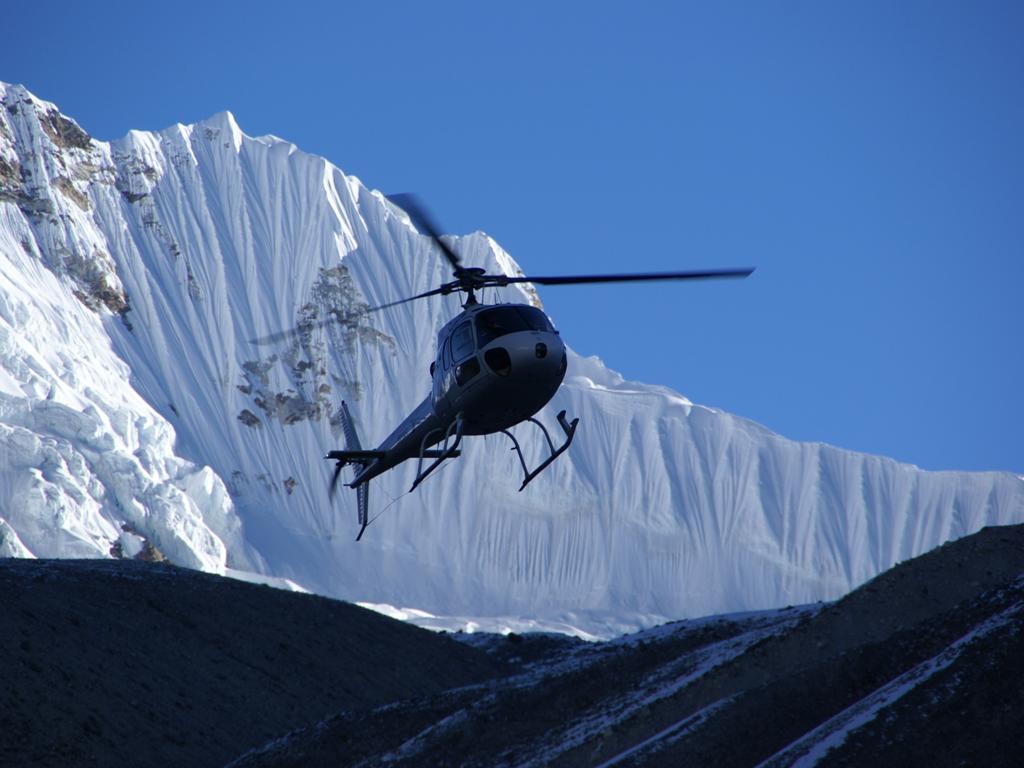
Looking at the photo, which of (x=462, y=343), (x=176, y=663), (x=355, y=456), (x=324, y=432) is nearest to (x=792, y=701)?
(x=462, y=343)

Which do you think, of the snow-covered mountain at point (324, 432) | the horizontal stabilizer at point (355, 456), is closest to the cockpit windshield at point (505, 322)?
the horizontal stabilizer at point (355, 456)

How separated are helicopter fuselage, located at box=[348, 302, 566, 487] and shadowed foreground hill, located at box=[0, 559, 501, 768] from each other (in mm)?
14436

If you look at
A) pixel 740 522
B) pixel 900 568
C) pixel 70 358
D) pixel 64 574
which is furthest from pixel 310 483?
pixel 900 568

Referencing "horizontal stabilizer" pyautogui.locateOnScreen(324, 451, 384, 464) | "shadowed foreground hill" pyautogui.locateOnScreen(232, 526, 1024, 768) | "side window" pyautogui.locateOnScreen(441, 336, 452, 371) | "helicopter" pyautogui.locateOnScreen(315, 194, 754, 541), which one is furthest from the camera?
"horizontal stabilizer" pyautogui.locateOnScreen(324, 451, 384, 464)

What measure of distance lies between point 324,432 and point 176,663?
109m

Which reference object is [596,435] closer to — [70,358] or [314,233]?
[314,233]

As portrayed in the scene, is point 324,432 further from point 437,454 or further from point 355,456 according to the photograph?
point 437,454

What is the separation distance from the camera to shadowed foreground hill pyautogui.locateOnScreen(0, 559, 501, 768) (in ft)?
114

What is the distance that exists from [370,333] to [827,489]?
178 feet

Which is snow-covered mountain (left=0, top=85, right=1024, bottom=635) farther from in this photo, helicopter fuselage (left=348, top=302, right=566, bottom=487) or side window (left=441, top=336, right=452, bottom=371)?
helicopter fuselage (left=348, top=302, right=566, bottom=487)

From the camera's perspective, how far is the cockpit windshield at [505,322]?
81.6 ft

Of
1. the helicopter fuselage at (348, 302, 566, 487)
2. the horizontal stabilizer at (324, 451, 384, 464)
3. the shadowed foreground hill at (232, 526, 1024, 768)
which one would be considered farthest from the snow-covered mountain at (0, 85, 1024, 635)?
the helicopter fuselage at (348, 302, 566, 487)

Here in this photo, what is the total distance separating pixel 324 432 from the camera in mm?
150875

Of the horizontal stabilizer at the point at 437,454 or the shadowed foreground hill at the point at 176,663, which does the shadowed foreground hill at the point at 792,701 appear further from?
the horizontal stabilizer at the point at 437,454
